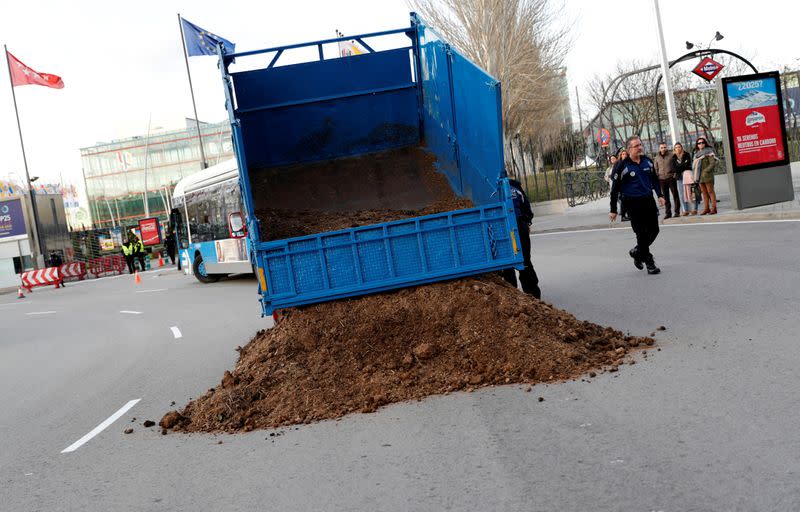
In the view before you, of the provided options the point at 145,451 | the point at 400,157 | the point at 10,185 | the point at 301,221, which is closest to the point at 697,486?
the point at 145,451

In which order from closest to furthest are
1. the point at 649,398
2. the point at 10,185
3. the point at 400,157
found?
the point at 649,398
the point at 400,157
the point at 10,185

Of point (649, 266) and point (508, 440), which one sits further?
point (649, 266)

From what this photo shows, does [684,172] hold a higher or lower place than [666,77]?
lower

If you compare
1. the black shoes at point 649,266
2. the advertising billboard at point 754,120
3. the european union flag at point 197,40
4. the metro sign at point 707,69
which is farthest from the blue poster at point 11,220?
the black shoes at point 649,266

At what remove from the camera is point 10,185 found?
228 feet

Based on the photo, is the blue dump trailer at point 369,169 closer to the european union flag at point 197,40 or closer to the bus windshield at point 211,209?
the bus windshield at point 211,209

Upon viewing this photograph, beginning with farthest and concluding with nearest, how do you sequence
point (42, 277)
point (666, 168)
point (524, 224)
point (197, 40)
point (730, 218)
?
point (197, 40) → point (42, 277) → point (666, 168) → point (730, 218) → point (524, 224)

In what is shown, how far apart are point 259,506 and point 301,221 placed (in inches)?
185

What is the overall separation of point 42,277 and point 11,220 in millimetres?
8262

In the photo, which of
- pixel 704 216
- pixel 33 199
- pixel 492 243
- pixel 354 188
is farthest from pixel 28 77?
pixel 492 243

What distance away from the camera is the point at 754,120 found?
59.2 ft

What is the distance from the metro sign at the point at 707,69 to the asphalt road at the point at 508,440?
48.0 ft

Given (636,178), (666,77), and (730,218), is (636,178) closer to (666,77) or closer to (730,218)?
(730,218)

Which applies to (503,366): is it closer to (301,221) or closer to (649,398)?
(649,398)
